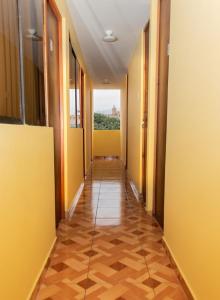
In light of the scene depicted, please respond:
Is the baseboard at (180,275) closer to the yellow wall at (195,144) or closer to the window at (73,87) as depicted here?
the yellow wall at (195,144)

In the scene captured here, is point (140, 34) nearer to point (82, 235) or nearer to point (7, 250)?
point (82, 235)

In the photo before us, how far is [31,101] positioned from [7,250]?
100 cm

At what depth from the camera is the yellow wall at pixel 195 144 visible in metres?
1.27

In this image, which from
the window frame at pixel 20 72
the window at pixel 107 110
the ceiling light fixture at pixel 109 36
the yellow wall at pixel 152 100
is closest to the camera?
the window frame at pixel 20 72

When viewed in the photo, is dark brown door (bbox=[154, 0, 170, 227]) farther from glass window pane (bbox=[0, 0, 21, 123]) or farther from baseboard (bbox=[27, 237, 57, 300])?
glass window pane (bbox=[0, 0, 21, 123])

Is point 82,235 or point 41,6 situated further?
point 82,235

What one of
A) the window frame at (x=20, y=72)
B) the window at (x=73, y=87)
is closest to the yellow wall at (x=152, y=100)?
the window at (x=73, y=87)

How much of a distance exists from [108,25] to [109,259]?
3.11m

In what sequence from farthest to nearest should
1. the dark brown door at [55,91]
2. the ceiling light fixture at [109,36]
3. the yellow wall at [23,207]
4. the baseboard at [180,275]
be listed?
the ceiling light fixture at [109,36] < the dark brown door at [55,91] < the baseboard at [180,275] < the yellow wall at [23,207]

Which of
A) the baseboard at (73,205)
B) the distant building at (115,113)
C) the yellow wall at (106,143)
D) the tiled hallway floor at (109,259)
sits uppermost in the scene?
the distant building at (115,113)

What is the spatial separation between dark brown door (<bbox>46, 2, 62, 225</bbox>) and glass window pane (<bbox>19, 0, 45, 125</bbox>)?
39 centimetres

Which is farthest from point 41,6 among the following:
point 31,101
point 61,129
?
point 61,129

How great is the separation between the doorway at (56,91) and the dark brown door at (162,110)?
111 cm

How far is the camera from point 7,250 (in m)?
1.23
